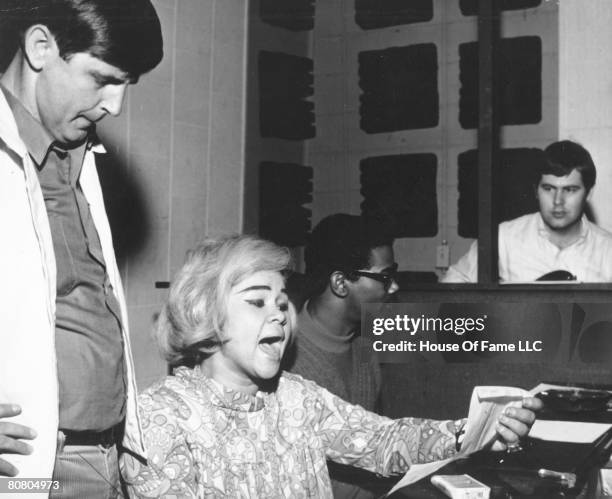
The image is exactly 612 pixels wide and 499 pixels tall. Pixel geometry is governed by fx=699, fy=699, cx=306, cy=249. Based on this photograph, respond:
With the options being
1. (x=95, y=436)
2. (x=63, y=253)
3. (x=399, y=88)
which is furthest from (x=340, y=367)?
(x=399, y=88)

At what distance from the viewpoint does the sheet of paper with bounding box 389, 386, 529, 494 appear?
133cm

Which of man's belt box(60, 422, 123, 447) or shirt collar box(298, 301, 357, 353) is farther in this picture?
shirt collar box(298, 301, 357, 353)

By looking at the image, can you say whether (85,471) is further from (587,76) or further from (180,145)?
(587,76)

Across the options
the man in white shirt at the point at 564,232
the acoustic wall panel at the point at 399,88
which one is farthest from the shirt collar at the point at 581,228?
the acoustic wall panel at the point at 399,88

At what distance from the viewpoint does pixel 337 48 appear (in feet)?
15.5

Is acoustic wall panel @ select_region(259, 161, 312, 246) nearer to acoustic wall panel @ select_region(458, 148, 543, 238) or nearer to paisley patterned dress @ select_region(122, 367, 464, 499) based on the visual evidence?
acoustic wall panel @ select_region(458, 148, 543, 238)

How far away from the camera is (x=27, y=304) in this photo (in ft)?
3.87

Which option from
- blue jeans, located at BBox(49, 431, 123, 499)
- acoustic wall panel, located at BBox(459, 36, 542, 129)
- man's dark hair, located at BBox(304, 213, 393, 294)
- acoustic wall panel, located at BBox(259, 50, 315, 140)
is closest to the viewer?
blue jeans, located at BBox(49, 431, 123, 499)

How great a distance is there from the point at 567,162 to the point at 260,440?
2094mm

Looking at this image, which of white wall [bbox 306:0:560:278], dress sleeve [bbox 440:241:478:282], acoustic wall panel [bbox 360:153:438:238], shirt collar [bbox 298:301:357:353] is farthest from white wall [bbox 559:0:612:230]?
shirt collar [bbox 298:301:357:353]

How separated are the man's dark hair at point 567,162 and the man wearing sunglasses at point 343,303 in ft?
3.91

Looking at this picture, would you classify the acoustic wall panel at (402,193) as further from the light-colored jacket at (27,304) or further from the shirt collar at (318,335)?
the light-colored jacket at (27,304)

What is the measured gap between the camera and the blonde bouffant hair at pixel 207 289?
148 cm

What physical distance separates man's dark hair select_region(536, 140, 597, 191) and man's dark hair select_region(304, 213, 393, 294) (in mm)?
1172
